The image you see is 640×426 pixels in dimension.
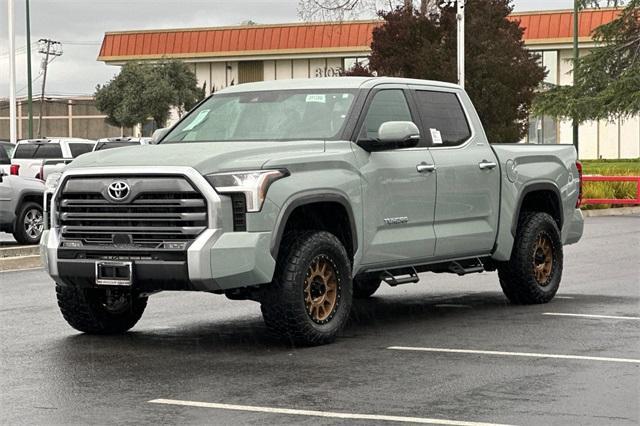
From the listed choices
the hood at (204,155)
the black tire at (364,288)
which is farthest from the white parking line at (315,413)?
the black tire at (364,288)

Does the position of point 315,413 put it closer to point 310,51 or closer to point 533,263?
point 533,263

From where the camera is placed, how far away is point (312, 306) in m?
9.93

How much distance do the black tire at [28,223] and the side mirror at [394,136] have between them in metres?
11.8

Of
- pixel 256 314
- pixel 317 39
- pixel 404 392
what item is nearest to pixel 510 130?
pixel 317 39

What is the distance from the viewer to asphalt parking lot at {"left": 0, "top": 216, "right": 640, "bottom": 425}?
7.44m

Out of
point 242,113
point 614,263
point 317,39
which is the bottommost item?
point 614,263

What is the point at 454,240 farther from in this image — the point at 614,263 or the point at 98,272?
the point at 614,263

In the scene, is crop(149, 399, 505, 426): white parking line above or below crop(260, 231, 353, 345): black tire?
below

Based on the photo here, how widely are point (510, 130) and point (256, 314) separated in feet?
124

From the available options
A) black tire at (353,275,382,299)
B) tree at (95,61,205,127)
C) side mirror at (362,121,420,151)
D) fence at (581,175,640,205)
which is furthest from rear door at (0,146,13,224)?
tree at (95,61,205,127)

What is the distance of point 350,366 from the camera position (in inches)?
355

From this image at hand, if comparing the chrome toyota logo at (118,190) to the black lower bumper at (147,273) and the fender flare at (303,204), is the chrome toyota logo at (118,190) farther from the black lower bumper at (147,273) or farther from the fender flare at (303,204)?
the fender flare at (303,204)

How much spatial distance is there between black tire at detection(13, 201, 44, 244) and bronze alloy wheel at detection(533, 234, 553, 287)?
10.9 metres

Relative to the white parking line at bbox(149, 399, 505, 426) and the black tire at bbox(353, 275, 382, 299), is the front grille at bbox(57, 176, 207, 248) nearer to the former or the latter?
the white parking line at bbox(149, 399, 505, 426)
